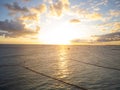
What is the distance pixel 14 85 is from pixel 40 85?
4.80 m

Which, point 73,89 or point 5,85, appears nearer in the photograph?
point 73,89

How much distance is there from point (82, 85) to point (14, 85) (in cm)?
1270

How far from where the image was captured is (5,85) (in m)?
22.5

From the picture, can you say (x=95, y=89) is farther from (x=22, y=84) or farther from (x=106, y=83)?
(x=22, y=84)

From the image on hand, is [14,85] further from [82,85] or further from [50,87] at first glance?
[82,85]

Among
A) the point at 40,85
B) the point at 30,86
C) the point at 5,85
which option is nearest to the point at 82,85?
the point at 40,85

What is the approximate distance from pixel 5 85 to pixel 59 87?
9988 millimetres

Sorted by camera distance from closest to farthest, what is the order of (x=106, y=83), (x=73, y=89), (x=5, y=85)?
(x=73, y=89) < (x=5, y=85) < (x=106, y=83)

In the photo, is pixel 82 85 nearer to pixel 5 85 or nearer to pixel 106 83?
pixel 106 83

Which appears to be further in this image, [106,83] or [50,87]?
[106,83]

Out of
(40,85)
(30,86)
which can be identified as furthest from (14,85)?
(40,85)

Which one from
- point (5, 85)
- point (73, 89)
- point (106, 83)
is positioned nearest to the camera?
point (73, 89)

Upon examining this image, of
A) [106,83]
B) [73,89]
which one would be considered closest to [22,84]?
[73,89]

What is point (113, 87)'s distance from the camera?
2220cm
